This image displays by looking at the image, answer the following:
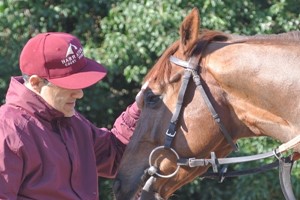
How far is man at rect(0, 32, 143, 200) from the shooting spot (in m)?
2.83

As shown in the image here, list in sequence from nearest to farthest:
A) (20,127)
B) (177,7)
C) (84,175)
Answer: (20,127), (84,175), (177,7)


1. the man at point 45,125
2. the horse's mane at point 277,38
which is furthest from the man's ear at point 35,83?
the horse's mane at point 277,38

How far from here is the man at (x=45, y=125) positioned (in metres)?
2.83

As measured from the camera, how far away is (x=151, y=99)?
3.38 m

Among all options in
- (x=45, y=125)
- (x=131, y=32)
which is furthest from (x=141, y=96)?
(x=131, y=32)

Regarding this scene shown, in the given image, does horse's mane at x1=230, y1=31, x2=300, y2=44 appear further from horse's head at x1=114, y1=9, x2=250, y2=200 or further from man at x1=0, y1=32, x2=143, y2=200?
man at x1=0, y1=32, x2=143, y2=200

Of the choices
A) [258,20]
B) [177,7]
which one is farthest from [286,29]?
[177,7]

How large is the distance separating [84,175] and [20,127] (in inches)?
15.8

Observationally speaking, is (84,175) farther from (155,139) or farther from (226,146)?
(226,146)

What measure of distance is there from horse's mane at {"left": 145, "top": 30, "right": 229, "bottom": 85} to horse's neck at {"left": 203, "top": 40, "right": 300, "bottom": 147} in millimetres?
64

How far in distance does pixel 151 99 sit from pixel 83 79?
0.49m

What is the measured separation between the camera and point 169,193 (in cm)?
352

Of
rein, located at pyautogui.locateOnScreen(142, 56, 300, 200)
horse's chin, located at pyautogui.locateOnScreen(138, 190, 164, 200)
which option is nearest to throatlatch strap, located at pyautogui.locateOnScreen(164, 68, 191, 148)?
rein, located at pyautogui.locateOnScreen(142, 56, 300, 200)

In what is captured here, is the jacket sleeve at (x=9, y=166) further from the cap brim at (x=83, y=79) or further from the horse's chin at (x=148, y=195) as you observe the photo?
the horse's chin at (x=148, y=195)
